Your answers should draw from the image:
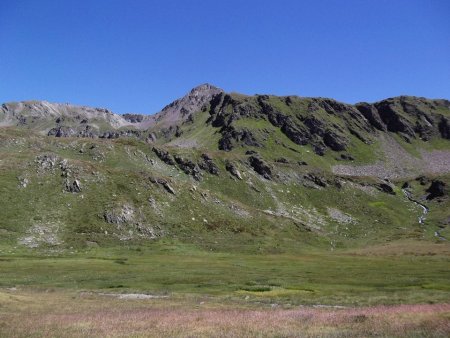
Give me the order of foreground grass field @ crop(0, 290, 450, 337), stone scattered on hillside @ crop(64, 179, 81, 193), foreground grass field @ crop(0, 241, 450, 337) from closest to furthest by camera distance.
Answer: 1. foreground grass field @ crop(0, 290, 450, 337)
2. foreground grass field @ crop(0, 241, 450, 337)
3. stone scattered on hillside @ crop(64, 179, 81, 193)

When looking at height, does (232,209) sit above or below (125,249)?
above

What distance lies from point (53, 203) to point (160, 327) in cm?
10664

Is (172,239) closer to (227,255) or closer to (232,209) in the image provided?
(227,255)

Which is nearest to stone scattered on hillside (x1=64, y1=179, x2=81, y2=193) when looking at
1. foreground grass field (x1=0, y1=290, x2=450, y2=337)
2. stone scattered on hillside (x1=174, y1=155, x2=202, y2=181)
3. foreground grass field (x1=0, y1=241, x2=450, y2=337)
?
foreground grass field (x1=0, y1=241, x2=450, y2=337)

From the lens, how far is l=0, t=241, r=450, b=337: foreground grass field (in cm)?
2655

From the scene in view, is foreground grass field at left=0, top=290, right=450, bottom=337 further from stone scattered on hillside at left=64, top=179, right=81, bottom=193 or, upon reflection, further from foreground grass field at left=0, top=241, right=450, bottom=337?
stone scattered on hillside at left=64, top=179, right=81, bottom=193

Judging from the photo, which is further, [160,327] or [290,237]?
[290,237]

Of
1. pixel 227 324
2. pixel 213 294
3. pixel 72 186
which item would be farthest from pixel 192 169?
pixel 227 324

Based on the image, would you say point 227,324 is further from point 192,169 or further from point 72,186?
point 192,169

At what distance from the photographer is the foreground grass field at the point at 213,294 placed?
2655 centimetres

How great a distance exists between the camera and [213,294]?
54625mm

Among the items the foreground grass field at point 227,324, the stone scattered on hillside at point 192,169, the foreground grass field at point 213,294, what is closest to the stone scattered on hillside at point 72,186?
the foreground grass field at point 213,294

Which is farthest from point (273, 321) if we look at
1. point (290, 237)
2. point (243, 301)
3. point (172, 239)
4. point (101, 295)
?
point (290, 237)

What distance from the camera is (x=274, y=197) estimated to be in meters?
191
